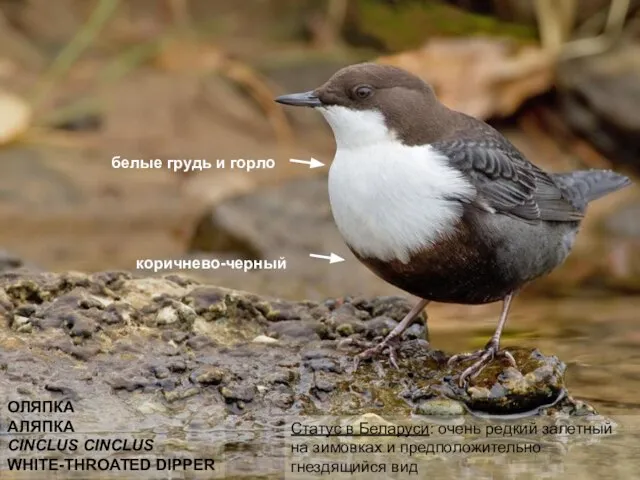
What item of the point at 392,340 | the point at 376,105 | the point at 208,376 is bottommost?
the point at 208,376

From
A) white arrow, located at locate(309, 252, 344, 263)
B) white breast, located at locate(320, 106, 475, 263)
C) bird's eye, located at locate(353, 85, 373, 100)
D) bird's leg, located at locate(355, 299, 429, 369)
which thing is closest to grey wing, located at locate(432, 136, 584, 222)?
white breast, located at locate(320, 106, 475, 263)

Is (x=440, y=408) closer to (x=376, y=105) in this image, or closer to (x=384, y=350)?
(x=384, y=350)

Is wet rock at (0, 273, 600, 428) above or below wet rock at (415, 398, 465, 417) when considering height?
above

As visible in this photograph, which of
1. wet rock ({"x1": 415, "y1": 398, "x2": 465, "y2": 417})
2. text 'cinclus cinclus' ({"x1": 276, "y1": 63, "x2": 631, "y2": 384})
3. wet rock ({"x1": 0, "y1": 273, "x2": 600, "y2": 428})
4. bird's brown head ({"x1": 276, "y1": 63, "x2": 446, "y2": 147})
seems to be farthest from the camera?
bird's brown head ({"x1": 276, "y1": 63, "x2": 446, "y2": 147})

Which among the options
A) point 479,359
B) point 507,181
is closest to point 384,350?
point 479,359

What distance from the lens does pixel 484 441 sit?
4555 millimetres

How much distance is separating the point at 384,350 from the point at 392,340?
0.08m

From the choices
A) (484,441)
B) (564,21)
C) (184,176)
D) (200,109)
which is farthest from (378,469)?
(564,21)

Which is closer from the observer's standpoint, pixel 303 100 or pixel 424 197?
pixel 424 197

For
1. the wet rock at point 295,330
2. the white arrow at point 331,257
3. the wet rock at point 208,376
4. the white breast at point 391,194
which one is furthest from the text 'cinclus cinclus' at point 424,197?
the white arrow at point 331,257

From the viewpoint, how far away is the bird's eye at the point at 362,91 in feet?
16.9

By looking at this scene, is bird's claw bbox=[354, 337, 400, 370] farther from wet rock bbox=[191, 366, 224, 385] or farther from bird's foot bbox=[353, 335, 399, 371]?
wet rock bbox=[191, 366, 224, 385]

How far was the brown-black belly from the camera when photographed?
4875mm

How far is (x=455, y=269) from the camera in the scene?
194 inches
